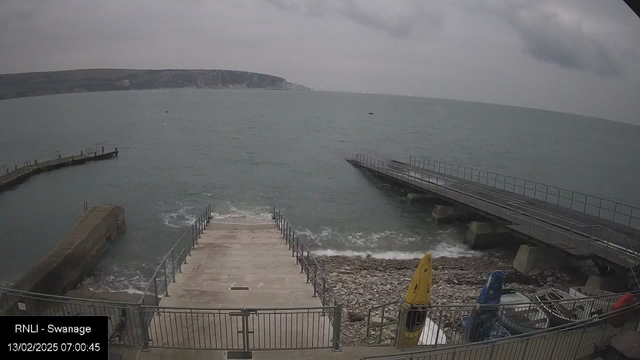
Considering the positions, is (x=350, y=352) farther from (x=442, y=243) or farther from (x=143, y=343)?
(x=442, y=243)

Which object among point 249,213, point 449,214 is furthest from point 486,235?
point 249,213

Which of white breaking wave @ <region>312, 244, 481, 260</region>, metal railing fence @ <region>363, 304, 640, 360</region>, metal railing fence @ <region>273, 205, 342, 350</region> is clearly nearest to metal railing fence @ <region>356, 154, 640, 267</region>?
white breaking wave @ <region>312, 244, 481, 260</region>

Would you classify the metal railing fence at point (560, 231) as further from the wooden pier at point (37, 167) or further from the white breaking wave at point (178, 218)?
the wooden pier at point (37, 167)

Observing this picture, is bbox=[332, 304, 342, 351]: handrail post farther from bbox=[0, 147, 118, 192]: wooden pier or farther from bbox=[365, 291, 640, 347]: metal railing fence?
bbox=[0, 147, 118, 192]: wooden pier

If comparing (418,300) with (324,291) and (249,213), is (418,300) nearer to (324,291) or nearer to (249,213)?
(324,291)

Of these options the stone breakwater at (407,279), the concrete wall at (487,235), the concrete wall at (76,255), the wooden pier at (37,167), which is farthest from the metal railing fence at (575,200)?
the wooden pier at (37,167)

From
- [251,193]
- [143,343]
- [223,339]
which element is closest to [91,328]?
[143,343]
